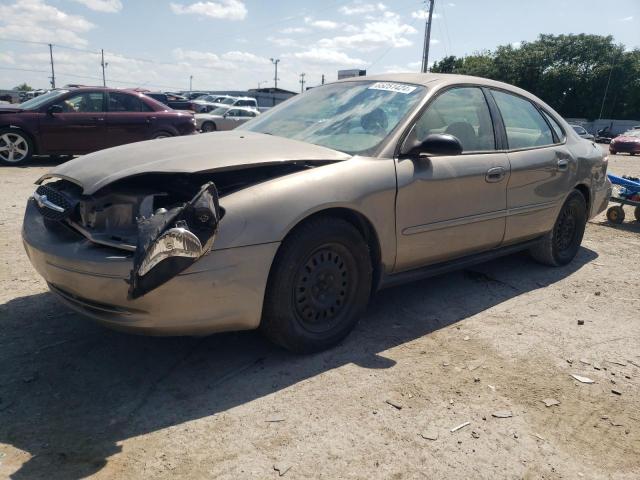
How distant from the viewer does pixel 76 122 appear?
387 inches

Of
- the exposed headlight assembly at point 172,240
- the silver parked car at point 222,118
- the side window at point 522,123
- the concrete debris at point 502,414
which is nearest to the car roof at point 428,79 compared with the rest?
the side window at point 522,123

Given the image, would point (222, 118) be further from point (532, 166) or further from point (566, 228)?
point (532, 166)

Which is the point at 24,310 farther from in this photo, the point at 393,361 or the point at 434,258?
the point at 434,258

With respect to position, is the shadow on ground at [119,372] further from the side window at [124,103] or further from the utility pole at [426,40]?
the utility pole at [426,40]

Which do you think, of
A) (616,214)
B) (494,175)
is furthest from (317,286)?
(616,214)

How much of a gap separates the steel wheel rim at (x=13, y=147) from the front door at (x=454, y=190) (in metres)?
8.69

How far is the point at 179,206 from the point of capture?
246 centimetres

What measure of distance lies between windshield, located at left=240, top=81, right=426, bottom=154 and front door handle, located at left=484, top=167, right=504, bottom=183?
759 mm

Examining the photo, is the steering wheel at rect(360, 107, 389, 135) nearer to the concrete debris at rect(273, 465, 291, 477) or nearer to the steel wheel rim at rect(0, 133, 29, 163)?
the concrete debris at rect(273, 465, 291, 477)

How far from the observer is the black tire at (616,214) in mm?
6973

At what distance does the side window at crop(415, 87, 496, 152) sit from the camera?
11.5 feet

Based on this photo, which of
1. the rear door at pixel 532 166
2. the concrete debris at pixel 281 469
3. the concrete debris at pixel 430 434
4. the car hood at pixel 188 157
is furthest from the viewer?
the rear door at pixel 532 166

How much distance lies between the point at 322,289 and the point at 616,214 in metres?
5.66

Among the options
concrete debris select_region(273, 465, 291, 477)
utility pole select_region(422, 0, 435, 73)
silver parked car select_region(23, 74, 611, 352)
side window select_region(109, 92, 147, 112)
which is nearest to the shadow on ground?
silver parked car select_region(23, 74, 611, 352)
